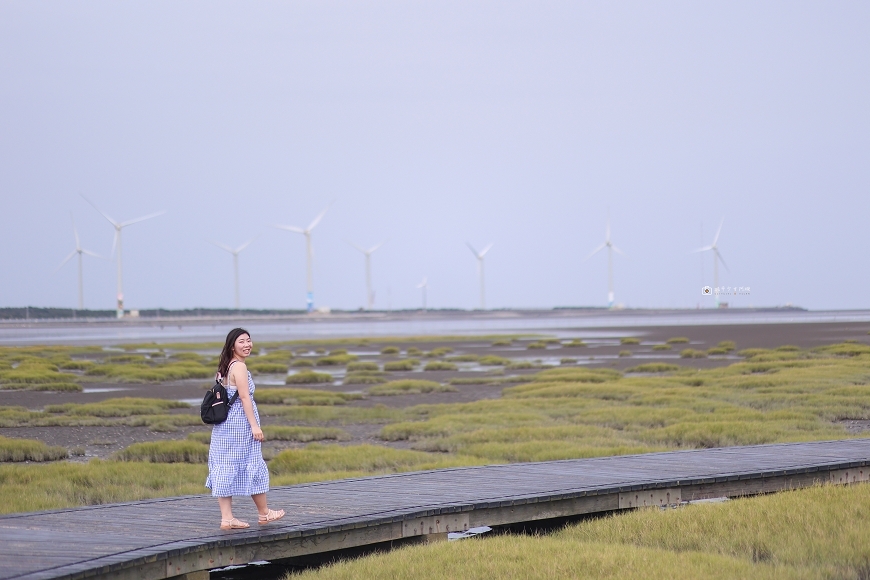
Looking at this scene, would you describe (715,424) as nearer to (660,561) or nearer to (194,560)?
(660,561)

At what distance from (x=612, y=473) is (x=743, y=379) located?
30.4 m

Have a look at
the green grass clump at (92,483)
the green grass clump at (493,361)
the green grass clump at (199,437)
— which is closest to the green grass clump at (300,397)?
the green grass clump at (199,437)

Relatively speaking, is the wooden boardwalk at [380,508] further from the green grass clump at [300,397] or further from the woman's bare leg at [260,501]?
the green grass clump at [300,397]

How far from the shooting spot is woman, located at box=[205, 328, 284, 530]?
12.0 meters

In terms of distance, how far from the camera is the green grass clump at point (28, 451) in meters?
27.0

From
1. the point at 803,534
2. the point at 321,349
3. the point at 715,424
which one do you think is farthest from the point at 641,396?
the point at 321,349

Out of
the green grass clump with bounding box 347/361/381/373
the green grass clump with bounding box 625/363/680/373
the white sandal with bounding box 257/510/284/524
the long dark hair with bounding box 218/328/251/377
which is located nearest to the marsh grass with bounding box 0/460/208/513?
the white sandal with bounding box 257/510/284/524

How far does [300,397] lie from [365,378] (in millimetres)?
13116

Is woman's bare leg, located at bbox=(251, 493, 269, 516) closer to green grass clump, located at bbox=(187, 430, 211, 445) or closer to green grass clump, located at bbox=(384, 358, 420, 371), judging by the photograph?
green grass clump, located at bbox=(187, 430, 211, 445)

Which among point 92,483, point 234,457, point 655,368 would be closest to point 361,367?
point 655,368

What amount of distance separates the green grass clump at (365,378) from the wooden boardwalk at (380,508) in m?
36.6

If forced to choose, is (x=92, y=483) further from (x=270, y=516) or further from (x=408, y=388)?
(x=408, y=388)

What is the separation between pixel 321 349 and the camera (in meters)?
97.2

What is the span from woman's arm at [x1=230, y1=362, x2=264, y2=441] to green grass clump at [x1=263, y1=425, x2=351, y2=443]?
1901cm
